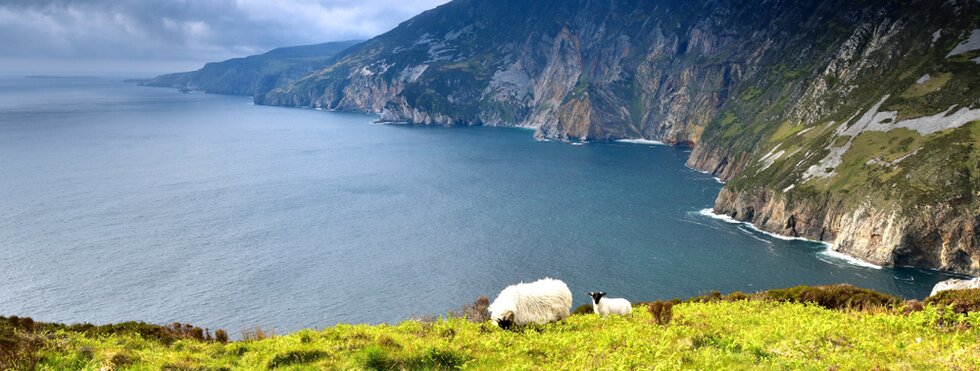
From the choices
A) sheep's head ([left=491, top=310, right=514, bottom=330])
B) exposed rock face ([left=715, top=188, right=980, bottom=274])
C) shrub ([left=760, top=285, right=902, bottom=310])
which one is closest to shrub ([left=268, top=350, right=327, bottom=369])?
sheep's head ([left=491, top=310, right=514, bottom=330])

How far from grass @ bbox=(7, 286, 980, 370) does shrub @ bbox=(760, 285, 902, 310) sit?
7.03 m

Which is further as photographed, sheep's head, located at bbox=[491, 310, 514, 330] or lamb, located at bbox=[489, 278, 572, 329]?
lamb, located at bbox=[489, 278, 572, 329]

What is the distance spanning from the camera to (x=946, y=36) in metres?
147

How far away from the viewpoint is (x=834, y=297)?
26.3 metres

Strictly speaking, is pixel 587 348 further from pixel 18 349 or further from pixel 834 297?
pixel 834 297

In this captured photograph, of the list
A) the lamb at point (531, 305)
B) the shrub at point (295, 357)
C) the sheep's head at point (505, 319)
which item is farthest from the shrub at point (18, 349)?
the lamb at point (531, 305)

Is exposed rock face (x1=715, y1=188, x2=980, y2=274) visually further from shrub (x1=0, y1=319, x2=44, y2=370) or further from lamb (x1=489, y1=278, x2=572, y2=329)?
shrub (x1=0, y1=319, x2=44, y2=370)

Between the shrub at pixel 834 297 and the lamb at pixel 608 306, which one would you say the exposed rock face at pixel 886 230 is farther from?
the lamb at pixel 608 306

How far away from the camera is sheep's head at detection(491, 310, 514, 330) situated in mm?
18453

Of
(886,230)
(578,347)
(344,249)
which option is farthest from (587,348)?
(886,230)

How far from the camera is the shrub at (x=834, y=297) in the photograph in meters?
24.4

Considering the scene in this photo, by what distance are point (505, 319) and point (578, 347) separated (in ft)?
14.1

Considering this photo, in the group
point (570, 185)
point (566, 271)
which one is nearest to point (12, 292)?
point (566, 271)

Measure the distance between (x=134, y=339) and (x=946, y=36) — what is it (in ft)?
632
